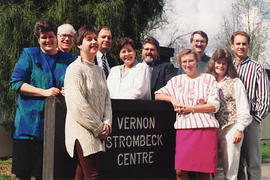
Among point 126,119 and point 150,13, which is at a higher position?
point 150,13

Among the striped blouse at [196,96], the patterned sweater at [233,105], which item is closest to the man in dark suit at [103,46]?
the striped blouse at [196,96]

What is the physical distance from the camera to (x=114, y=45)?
916 cm

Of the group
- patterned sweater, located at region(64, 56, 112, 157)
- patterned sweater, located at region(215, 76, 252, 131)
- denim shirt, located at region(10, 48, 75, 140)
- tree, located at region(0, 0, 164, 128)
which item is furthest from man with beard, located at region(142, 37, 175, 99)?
tree, located at region(0, 0, 164, 128)

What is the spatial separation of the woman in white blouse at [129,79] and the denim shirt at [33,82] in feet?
1.80

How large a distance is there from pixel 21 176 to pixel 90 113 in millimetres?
958

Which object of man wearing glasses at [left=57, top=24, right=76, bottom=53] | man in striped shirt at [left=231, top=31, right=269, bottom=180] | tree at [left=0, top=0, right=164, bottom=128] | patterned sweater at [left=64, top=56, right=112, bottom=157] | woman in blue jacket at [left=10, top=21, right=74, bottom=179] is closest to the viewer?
patterned sweater at [left=64, top=56, right=112, bottom=157]

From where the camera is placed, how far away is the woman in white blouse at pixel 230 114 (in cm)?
352

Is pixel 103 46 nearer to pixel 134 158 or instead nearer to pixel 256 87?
pixel 134 158

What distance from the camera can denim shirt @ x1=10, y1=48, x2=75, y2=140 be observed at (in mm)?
3055

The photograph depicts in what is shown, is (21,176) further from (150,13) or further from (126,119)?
(150,13)

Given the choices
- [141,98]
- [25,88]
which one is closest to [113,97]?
[141,98]

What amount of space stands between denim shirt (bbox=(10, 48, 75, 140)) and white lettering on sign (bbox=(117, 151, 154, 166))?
76 centimetres

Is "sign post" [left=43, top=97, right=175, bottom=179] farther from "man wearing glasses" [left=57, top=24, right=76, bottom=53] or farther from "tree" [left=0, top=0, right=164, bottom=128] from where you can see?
"tree" [left=0, top=0, right=164, bottom=128]

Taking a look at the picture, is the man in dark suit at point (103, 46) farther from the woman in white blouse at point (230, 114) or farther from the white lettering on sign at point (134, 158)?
the woman in white blouse at point (230, 114)
